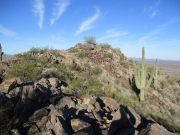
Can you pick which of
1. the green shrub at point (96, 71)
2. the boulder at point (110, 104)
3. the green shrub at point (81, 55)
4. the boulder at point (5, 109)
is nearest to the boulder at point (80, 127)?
the boulder at point (5, 109)

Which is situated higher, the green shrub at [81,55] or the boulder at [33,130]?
the green shrub at [81,55]

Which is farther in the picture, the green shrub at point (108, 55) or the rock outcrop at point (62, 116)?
the green shrub at point (108, 55)

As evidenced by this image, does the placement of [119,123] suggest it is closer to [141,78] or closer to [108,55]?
[141,78]

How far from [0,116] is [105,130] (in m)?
2.94

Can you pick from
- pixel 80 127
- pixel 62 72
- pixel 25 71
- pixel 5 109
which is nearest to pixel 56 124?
pixel 80 127

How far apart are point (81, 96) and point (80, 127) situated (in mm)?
3766

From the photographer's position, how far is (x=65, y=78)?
45.8 ft

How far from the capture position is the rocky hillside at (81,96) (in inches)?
267

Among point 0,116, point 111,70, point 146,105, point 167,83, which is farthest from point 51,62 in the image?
point 167,83

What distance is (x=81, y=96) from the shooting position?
1034 centimetres

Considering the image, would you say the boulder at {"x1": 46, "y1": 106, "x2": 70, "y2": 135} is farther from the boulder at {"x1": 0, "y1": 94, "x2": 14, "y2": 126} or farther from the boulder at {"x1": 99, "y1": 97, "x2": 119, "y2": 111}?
the boulder at {"x1": 99, "y1": 97, "x2": 119, "y2": 111}

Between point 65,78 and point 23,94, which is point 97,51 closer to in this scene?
point 65,78

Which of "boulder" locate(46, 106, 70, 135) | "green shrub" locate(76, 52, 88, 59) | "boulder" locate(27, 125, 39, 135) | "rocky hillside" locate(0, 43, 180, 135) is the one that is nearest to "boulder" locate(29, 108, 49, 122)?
"rocky hillside" locate(0, 43, 180, 135)

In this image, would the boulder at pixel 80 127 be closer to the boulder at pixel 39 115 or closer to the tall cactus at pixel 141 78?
the boulder at pixel 39 115
